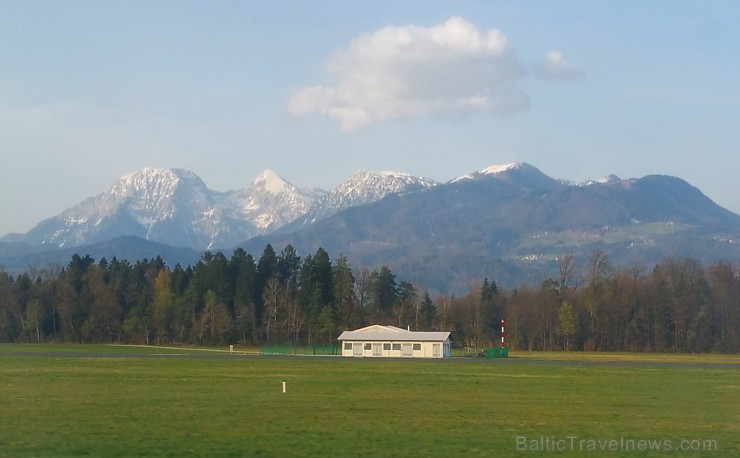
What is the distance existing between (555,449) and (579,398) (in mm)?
16019

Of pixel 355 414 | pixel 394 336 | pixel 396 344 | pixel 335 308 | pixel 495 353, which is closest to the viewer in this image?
pixel 355 414

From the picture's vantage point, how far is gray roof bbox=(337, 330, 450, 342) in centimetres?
9531

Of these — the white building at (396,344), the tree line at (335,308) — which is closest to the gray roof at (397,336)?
the white building at (396,344)

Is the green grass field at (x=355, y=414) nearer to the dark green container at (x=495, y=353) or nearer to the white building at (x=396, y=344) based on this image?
the dark green container at (x=495, y=353)

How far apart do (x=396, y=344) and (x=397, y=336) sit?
37.7 inches

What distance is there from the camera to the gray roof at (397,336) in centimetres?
9531

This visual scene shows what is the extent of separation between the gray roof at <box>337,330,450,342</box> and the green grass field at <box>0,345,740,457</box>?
1609 inches

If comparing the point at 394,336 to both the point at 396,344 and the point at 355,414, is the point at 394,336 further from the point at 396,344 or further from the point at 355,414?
the point at 355,414

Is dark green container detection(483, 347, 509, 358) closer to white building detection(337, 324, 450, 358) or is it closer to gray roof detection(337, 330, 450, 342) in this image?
white building detection(337, 324, 450, 358)

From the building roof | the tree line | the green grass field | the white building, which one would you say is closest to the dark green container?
the white building

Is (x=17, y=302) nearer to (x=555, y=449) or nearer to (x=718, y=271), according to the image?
(x=718, y=271)

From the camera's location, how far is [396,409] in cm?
3378

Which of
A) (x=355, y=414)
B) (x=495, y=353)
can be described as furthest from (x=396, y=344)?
(x=355, y=414)

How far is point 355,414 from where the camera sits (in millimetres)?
31922
